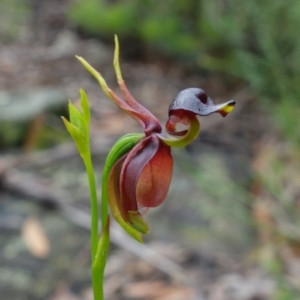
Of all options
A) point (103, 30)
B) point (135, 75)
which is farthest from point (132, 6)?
point (135, 75)

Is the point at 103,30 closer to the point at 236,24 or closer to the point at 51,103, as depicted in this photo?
the point at 51,103

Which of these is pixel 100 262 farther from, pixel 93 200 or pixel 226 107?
pixel 226 107

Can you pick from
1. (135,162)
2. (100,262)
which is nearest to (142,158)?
(135,162)

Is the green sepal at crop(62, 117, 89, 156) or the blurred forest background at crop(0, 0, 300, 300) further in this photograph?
the blurred forest background at crop(0, 0, 300, 300)

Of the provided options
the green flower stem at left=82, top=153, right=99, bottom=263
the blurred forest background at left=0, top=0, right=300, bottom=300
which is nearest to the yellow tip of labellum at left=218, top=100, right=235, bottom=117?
the green flower stem at left=82, top=153, right=99, bottom=263

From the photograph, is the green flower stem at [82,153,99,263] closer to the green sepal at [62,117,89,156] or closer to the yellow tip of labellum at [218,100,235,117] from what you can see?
the green sepal at [62,117,89,156]

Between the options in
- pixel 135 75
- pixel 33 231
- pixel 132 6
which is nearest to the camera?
pixel 33 231
